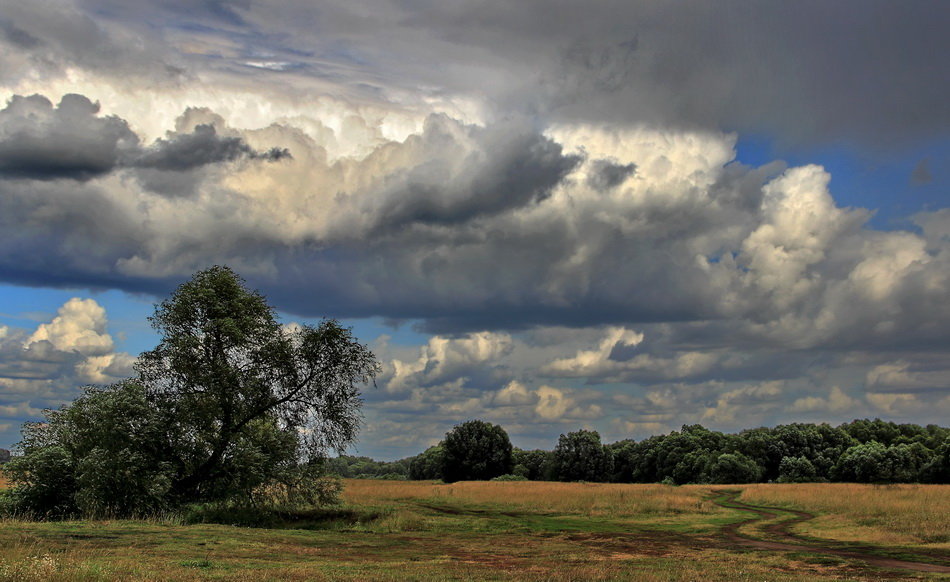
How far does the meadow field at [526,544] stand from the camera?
2191 centimetres

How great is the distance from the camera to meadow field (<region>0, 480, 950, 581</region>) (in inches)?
862

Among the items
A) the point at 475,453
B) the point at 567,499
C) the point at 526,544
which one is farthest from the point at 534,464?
the point at 526,544

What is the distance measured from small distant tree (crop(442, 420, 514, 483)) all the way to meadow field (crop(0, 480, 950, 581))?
71817 millimetres

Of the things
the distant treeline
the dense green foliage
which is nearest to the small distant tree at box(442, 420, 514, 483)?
the distant treeline

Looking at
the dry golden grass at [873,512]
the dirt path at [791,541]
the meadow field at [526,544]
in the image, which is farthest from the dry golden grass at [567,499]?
Answer: the dry golden grass at [873,512]

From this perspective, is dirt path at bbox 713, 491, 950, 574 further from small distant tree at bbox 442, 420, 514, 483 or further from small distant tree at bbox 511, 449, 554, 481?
small distant tree at bbox 511, 449, 554, 481

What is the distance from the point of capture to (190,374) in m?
46.1

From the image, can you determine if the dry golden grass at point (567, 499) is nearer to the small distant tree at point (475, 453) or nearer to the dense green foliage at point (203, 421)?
the dense green foliage at point (203, 421)

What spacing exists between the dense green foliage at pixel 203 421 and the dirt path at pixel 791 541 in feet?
83.8

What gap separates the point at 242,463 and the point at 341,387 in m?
7.98

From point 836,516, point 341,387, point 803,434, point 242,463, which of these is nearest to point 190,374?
point 242,463

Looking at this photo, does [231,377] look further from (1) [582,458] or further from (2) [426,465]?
(2) [426,465]

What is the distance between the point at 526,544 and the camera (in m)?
33.5

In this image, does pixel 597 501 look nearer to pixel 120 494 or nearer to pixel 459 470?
pixel 120 494
